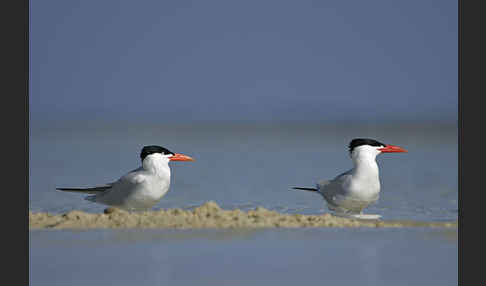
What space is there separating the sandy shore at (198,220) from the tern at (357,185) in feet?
1.00

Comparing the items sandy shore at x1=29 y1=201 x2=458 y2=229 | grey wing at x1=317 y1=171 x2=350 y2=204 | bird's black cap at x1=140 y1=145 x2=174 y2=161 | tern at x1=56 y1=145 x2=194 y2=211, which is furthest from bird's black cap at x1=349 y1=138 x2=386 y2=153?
bird's black cap at x1=140 y1=145 x2=174 y2=161

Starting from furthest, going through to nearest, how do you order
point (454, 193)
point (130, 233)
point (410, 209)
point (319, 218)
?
point (454, 193), point (410, 209), point (319, 218), point (130, 233)

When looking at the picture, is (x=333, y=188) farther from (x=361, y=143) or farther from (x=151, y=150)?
(x=151, y=150)

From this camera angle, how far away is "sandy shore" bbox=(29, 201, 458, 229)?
30.8 feet

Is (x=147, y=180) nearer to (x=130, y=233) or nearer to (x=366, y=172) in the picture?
(x=130, y=233)

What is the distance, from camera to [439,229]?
30.6ft

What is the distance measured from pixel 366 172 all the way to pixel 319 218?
0.85 meters

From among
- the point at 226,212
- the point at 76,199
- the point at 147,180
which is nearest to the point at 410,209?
the point at 226,212

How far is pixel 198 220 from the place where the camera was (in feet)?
31.3

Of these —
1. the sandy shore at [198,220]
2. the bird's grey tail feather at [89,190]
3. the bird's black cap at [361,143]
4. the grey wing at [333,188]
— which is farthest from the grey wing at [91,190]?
the bird's black cap at [361,143]

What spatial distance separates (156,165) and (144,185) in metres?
0.30

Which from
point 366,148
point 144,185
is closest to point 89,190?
point 144,185

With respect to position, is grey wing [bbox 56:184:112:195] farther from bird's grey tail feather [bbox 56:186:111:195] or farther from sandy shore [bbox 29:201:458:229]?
sandy shore [bbox 29:201:458:229]

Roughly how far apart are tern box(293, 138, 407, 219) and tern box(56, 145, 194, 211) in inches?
70.3
